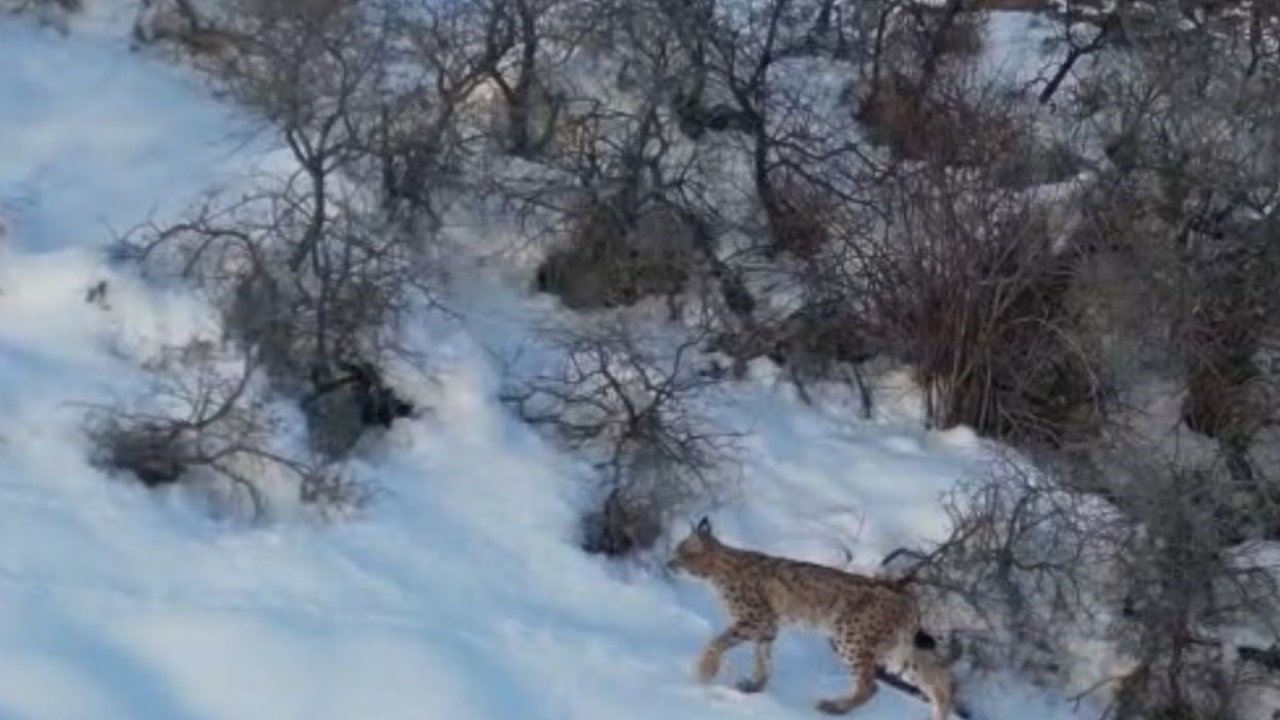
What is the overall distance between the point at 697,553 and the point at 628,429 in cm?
217

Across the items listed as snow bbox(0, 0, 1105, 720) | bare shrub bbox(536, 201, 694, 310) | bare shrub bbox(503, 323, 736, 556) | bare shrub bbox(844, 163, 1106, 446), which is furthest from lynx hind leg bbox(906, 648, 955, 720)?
bare shrub bbox(536, 201, 694, 310)

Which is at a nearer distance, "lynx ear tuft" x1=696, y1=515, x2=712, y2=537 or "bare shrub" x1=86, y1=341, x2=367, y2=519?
"lynx ear tuft" x1=696, y1=515, x2=712, y2=537

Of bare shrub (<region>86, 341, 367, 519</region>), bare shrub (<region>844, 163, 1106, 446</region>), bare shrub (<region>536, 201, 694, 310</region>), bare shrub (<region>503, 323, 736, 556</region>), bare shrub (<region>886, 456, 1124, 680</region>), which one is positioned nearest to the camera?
bare shrub (<region>86, 341, 367, 519</region>)

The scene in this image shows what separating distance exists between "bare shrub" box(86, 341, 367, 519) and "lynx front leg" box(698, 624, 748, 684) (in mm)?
3019

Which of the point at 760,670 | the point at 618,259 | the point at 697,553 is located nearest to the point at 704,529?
the point at 697,553

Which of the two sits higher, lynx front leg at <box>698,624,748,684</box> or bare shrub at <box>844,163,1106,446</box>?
bare shrub at <box>844,163,1106,446</box>

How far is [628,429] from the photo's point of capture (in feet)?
54.4

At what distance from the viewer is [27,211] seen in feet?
59.8

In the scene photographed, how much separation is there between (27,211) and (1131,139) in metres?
9.38

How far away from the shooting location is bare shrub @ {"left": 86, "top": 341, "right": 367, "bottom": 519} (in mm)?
15727

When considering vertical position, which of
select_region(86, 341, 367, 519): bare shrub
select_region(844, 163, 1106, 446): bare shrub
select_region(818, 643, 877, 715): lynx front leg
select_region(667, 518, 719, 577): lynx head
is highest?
select_region(844, 163, 1106, 446): bare shrub

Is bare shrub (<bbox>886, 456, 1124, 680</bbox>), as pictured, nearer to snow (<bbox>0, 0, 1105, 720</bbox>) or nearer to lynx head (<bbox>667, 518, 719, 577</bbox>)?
snow (<bbox>0, 0, 1105, 720</bbox>)

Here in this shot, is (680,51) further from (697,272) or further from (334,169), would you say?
(334,169)

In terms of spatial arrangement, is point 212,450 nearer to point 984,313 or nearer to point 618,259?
point 618,259
